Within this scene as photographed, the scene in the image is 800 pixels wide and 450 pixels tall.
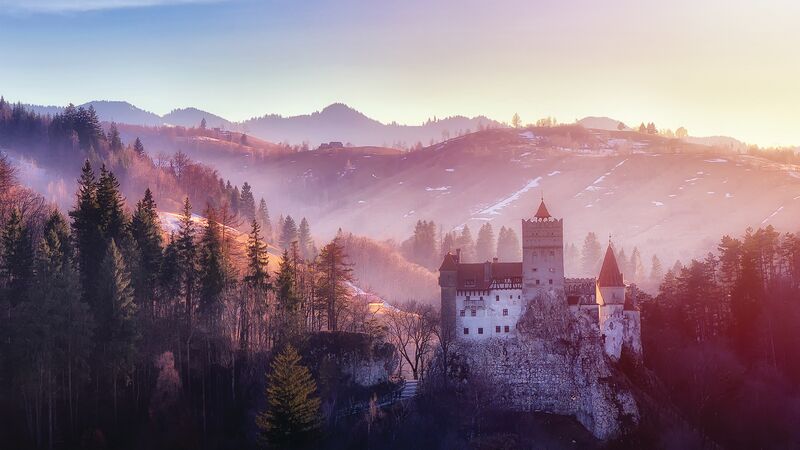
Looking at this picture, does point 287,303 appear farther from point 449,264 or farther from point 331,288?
point 449,264

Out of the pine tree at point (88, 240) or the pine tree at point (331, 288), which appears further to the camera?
the pine tree at point (331, 288)

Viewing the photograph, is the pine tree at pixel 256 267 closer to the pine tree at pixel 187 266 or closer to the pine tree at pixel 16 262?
the pine tree at pixel 187 266

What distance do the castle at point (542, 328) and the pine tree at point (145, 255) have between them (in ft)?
80.0

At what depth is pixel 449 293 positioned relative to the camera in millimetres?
79312

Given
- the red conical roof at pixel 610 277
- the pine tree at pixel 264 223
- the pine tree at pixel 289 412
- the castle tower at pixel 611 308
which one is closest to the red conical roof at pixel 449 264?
the castle tower at pixel 611 308

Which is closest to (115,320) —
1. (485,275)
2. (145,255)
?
(145,255)

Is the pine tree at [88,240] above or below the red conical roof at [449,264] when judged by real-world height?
above

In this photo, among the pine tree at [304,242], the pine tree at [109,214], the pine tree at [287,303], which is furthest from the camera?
the pine tree at [304,242]

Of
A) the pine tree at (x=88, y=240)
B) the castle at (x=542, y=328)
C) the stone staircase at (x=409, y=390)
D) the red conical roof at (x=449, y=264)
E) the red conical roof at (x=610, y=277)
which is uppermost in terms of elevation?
the pine tree at (x=88, y=240)

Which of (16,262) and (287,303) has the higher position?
(16,262)

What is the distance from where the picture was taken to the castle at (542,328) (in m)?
76.8

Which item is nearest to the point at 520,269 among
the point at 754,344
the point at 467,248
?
the point at 754,344

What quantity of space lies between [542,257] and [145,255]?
109ft

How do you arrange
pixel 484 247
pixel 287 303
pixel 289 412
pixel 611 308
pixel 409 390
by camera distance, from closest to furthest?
pixel 289 412 → pixel 287 303 → pixel 409 390 → pixel 611 308 → pixel 484 247
